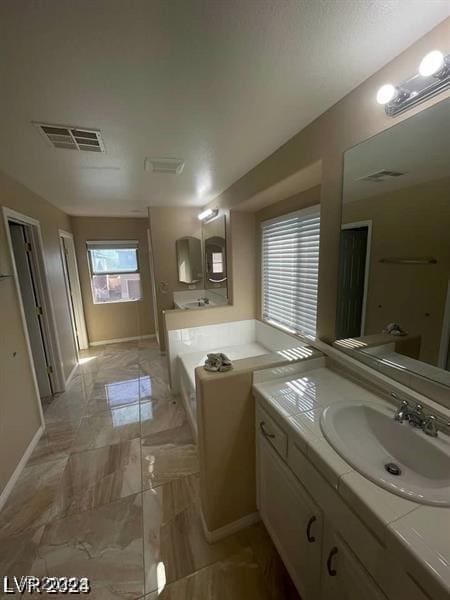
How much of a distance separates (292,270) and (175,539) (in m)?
2.16

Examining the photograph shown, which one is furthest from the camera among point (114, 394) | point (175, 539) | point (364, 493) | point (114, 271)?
point (114, 271)

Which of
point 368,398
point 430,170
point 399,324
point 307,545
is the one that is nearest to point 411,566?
point 307,545

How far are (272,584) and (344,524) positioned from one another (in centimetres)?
82

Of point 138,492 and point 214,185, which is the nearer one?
point 138,492

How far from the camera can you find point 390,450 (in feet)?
3.34

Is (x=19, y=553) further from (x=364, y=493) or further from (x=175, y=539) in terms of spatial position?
(x=364, y=493)

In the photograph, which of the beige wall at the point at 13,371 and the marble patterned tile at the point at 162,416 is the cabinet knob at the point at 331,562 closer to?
the marble patterned tile at the point at 162,416

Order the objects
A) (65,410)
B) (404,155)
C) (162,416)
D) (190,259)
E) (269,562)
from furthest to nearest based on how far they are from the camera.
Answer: (190,259), (65,410), (162,416), (269,562), (404,155)

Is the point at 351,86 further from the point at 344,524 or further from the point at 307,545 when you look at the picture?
the point at 307,545

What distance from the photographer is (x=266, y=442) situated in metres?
1.29

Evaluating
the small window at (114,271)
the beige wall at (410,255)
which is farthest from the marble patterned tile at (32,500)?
the small window at (114,271)

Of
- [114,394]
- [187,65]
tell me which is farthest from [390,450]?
[114,394]

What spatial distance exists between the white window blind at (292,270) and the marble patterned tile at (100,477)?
182 centimetres

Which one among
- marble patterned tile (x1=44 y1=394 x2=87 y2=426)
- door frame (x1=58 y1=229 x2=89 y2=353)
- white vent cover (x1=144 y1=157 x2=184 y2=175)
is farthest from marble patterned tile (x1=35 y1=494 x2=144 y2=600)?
door frame (x1=58 y1=229 x2=89 y2=353)
